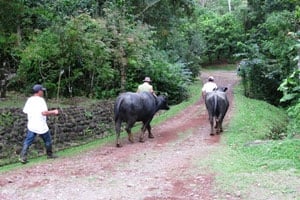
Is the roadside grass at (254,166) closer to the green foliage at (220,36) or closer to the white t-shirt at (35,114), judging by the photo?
the white t-shirt at (35,114)

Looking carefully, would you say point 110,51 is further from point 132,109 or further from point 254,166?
point 254,166

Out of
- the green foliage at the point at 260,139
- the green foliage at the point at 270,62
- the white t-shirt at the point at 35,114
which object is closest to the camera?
the green foliage at the point at 260,139

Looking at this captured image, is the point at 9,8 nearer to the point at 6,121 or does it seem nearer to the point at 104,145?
the point at 6,121

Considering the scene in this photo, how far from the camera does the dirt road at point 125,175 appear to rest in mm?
8484

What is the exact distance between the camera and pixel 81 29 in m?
18.0

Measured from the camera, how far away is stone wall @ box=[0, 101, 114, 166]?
Answer: 1325 centimetres

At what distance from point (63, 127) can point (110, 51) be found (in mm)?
5144

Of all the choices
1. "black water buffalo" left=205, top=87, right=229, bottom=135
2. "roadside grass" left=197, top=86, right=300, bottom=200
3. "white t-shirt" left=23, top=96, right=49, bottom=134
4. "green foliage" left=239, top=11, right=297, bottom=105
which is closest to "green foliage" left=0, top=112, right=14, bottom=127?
"white t-shirt" left=23, top=96, right=49, bottom=134

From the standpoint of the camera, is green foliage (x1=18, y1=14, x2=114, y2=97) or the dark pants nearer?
the dark pants

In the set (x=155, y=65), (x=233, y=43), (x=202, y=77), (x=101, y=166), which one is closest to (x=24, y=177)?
(x=101, y=166)

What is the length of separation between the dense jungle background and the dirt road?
2.94 metres

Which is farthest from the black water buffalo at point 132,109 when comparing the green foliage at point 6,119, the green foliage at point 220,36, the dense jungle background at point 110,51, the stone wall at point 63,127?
the green foliage at point 220,36

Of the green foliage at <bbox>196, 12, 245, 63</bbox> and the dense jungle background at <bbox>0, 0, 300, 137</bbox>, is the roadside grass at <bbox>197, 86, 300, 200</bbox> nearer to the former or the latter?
the dense jungle background at <bbox>0, 0, 300, 137</bbox>

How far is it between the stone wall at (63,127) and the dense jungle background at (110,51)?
537 mm
